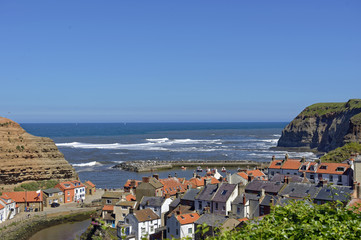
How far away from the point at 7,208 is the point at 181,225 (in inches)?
1323

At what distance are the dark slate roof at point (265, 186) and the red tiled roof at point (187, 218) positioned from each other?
32.8 feet

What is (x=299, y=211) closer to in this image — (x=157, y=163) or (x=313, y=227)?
(x=313, y=227)

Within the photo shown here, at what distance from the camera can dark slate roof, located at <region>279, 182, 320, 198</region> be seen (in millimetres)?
44784

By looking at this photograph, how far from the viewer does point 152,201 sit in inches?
1966

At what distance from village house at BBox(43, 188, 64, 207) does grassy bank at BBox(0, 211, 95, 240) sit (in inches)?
347

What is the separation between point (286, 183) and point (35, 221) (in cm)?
3786

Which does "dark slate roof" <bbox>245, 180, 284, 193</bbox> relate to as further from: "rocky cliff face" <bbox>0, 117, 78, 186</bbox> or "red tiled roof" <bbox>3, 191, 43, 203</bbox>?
"rocky cliff face" <bbox>0, 117, 78, 186</bbox>

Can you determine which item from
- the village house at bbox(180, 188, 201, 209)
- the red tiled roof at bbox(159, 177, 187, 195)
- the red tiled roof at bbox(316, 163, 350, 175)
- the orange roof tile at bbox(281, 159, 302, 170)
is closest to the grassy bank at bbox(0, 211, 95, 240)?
the red tiled roof at bbox(159, 177, 187, 195)

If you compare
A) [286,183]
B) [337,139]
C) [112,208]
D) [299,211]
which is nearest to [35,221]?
[112,208]

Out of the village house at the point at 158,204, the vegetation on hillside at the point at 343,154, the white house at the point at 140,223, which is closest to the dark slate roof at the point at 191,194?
the village house at the point at 158,204

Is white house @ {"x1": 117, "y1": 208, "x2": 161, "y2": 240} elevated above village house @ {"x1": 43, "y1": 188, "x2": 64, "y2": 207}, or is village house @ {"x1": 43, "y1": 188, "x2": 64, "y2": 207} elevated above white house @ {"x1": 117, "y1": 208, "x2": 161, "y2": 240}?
white house @ {"x1": 117, "y1": 208, "x2": 161, "y2": 240}

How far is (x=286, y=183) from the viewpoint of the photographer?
49188 millimetres

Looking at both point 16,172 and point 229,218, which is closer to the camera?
point 229,218

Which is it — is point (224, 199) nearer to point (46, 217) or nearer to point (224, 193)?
point (224, 193)
